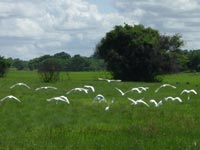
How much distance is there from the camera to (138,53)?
189ft

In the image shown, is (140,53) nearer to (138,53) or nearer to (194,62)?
(138,53)

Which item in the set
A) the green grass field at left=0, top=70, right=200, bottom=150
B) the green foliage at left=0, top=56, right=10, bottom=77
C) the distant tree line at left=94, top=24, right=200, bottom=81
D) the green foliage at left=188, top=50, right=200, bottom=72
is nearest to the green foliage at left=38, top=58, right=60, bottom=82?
the distant tree line at left=94, top=24, right=200, bottom=81

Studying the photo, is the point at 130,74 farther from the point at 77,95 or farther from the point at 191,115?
the point at 191,115

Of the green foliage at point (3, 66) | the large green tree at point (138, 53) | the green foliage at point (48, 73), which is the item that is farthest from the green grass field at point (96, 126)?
the green foliage at point (3, 66)

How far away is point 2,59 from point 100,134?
57.0 m

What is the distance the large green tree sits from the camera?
5741 centimetres

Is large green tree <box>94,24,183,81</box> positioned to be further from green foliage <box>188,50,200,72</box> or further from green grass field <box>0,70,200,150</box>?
green foliage <box>188,50,200,72</box>

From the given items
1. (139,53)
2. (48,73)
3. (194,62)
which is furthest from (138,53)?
(194,62)

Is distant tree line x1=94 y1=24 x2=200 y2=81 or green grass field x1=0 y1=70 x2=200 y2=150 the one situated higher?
distant tree line x1=94 y1=24 x2=200 y2=81

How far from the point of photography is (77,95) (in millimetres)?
26375

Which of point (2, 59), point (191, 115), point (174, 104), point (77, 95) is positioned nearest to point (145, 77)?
point (2, 59)

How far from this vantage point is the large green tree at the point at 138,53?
57406 mm

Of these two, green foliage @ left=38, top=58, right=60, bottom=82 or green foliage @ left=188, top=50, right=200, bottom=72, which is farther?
green foliage @ left=188, top=50, right=200, bottom=72

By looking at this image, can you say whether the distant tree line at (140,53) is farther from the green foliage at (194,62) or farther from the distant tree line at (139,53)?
the green foliage at (194,62)
